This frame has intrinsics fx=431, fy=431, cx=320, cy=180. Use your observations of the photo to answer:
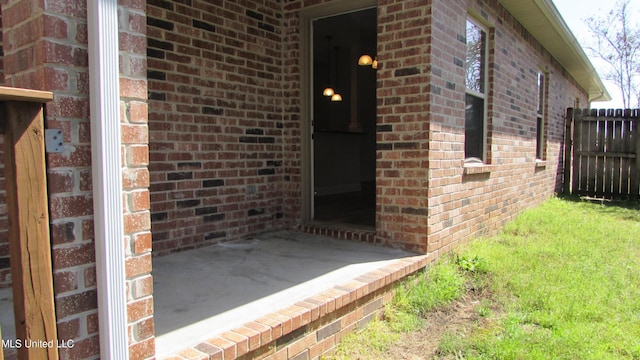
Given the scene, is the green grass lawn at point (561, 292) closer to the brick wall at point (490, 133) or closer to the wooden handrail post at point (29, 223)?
the brick wall at point (490, 133)

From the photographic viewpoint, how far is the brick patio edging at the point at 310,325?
1.98 m

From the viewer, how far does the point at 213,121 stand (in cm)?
393

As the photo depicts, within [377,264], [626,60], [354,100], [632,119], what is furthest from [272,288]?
[626,60]

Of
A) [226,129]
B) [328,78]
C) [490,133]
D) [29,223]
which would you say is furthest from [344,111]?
[29,223]

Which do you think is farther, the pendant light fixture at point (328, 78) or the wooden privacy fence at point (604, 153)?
the pendant light fixture at point (328, 78)

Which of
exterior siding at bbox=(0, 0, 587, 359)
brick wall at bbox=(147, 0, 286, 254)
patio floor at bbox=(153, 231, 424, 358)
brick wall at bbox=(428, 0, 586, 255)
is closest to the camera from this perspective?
exterior siding at bbox=(0, 0, 587, 359)

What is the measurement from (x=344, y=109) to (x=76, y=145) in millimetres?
9566

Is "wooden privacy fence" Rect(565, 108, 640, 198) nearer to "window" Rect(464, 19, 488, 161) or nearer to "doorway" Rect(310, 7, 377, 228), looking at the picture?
"doorway" Rect(310, 7, 377, 228)

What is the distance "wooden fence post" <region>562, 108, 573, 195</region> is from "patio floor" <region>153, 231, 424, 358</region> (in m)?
7.88

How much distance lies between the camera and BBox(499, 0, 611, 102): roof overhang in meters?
5.65

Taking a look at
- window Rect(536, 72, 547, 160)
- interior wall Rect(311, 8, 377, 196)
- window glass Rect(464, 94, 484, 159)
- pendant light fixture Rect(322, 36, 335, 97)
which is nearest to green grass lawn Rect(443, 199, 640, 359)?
window glass Rect(464, 94, 484, 159)

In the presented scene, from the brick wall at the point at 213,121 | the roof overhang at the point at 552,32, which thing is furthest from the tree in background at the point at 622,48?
the brick wall at the point at 213,121

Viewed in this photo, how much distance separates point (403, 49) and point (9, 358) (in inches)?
134

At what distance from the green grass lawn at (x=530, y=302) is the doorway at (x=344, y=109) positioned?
3.78 meters
